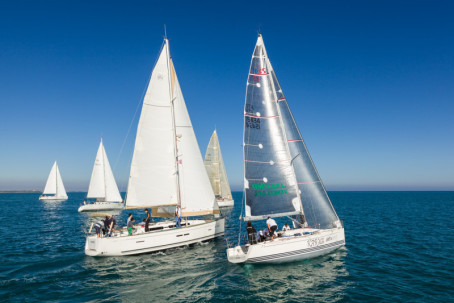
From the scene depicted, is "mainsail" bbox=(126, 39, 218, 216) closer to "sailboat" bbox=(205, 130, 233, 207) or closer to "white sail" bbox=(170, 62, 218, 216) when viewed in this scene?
"white sail" bbox=(170, 62, 218, 216)

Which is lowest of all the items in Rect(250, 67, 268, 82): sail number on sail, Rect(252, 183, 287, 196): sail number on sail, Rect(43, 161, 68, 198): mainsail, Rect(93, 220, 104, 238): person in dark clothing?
Rect(93, 220, 104, 238): person in dark clothing

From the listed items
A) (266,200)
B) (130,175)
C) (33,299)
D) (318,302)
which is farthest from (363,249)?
(33,299)

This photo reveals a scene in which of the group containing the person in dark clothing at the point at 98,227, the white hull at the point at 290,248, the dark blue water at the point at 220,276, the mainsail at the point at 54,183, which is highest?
the mainsail at the point at 54,183

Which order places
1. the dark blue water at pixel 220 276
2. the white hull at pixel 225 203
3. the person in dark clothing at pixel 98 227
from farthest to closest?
the white hull at pixel 225 203
the person in dark clothing at pixel 98 227
the dark blue water at pixel 220 276

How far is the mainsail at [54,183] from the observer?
79188 mm

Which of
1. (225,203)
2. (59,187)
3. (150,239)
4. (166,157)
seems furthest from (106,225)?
(59,187)

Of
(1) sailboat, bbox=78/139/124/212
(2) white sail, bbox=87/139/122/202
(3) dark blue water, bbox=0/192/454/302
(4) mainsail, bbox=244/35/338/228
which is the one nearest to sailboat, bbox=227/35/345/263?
(4) mainsail, bbox=244/35/338/228

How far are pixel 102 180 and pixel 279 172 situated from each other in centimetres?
4326

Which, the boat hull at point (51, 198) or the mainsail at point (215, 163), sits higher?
the mainsail at point (215, 163)

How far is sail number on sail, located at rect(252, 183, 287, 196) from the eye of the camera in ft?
50.5

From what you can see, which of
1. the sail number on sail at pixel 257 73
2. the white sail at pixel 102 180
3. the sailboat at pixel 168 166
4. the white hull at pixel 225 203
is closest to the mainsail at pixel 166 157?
the sailboat at pixel 168 166

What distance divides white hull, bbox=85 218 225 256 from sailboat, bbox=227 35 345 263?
4743 mm

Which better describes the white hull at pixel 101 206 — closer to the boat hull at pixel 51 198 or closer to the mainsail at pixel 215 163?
the mainsail at pixel 215 163

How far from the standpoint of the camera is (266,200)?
15570 millimetres
